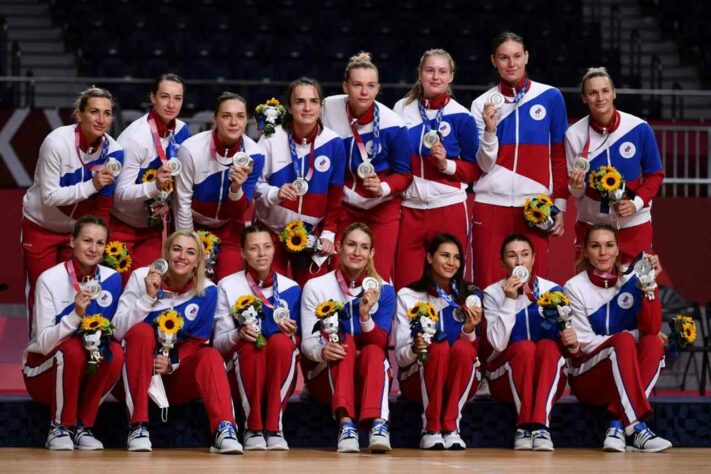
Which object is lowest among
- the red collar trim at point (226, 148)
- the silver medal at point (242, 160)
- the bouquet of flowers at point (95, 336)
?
the bouquet of flowers at point (95, 336)

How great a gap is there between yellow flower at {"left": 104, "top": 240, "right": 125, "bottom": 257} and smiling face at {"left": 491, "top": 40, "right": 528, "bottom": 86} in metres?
2.24

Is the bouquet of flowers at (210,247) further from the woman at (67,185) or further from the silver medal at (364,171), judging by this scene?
the silver medal at (364,171)

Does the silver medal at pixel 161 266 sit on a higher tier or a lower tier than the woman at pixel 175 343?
higher

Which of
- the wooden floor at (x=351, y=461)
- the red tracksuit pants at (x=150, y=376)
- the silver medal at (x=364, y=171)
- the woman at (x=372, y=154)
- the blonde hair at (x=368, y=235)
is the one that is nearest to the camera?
the wooden floor at (x=351, y=461)

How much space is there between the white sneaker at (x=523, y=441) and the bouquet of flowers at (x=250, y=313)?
53.2 inches

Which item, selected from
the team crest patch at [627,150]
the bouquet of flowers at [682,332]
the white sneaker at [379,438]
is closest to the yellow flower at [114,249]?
the white sneaker at [379,438]

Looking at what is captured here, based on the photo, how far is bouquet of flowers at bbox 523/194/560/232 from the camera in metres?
7.10

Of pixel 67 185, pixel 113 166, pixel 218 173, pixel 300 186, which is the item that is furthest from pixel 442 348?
pixel 67 185

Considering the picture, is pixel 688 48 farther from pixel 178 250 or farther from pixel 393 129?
pixel 178 250

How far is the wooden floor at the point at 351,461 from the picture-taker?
5.68 meters

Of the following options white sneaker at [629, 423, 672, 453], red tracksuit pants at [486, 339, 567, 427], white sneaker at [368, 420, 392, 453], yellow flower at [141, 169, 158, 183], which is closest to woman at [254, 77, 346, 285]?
yellow flower at [141, 169, 158, 183]

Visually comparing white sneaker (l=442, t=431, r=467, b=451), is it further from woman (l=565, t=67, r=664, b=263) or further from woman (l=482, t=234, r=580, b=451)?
woman (l=565, t=67, r=664, b=263)

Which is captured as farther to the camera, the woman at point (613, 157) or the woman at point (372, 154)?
the woman at point (613, 157)

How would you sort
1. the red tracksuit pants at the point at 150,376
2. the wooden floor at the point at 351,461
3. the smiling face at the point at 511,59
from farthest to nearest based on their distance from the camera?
the smiling face at the point at 511,59 → the red tracksuit pants at the point at 150,376 → the wooden floor at the point at 351,461
